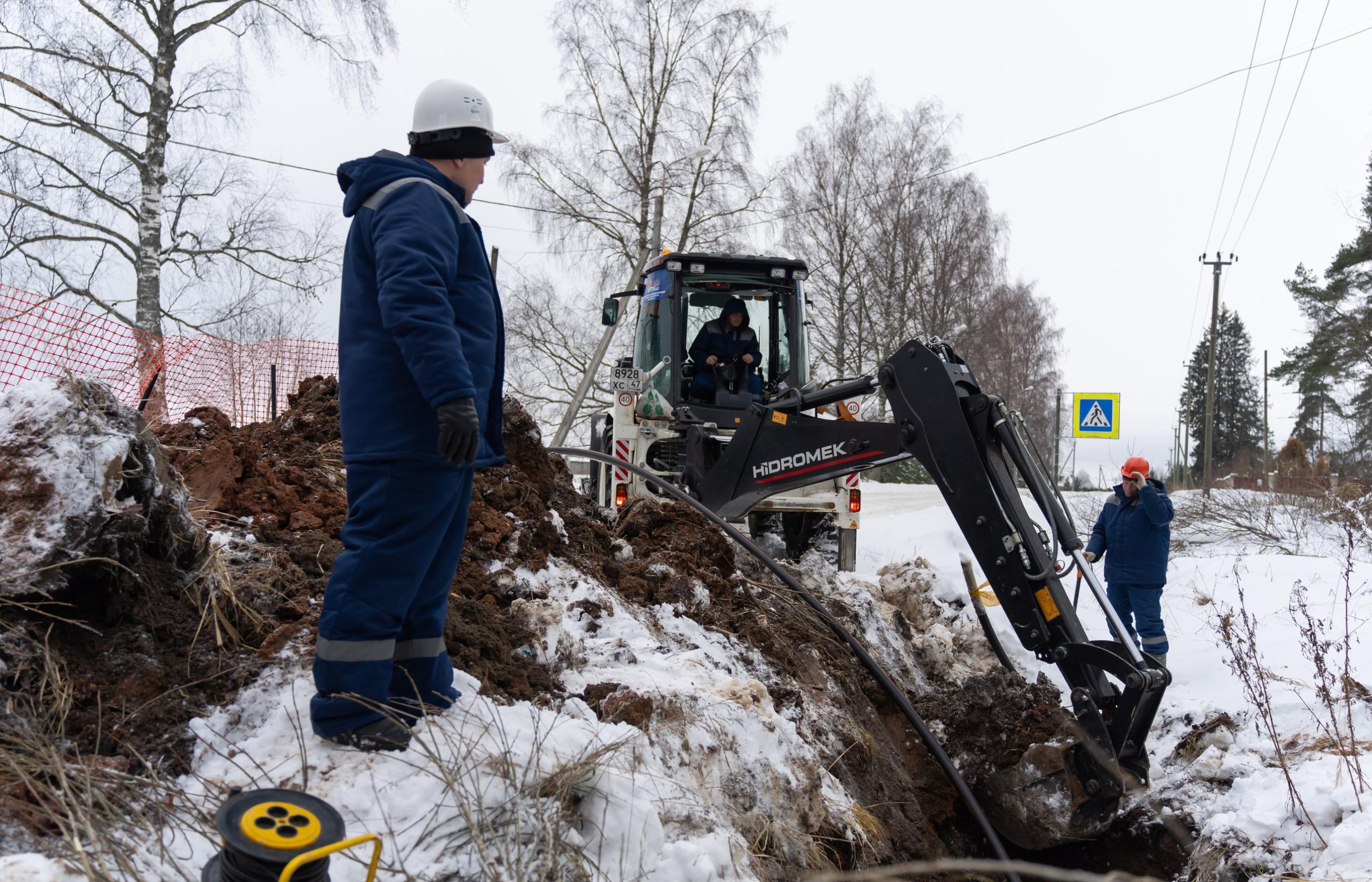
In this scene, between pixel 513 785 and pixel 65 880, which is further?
pixel 513 785

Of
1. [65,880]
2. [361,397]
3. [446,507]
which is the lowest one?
[65,880]

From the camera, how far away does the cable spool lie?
5.72 feet

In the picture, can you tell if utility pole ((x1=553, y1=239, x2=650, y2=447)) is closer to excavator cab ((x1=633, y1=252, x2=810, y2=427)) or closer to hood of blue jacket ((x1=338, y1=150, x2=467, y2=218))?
excavator cab ((x1=633, y1=252, x2=810, y2=427))

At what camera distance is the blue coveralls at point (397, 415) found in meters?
2.44

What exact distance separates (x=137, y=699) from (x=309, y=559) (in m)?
1.10

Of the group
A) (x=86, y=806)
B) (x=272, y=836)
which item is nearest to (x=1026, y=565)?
(x=272, y=836)

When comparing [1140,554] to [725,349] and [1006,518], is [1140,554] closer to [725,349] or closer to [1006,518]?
[1006,518]

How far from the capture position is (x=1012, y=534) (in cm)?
383

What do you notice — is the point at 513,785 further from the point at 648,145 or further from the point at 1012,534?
the point at 648,145

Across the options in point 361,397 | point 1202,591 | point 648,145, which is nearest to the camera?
point 361,397

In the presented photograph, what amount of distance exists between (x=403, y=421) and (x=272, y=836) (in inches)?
42.5

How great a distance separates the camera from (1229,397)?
166 ft

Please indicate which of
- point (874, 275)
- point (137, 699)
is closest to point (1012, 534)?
point (137, 699)

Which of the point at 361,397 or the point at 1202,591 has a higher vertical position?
the point at 361,397
